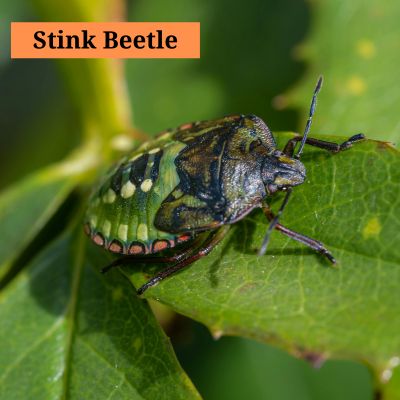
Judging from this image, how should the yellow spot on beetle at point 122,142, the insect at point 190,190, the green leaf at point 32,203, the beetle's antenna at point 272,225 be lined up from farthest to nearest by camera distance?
the yellow spot on beetle at point 122,142
the green leaf at point 32,203
the insect at point 190,190
the beetle's antenna at point 272,225

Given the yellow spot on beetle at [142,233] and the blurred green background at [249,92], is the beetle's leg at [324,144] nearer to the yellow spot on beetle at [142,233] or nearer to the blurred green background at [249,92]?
the yellow spot on beetle at [142,233]

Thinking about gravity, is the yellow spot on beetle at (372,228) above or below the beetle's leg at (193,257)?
above

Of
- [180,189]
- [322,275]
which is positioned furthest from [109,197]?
[322,275]

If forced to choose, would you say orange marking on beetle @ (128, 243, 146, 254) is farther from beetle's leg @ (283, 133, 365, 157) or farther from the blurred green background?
the blurred green background

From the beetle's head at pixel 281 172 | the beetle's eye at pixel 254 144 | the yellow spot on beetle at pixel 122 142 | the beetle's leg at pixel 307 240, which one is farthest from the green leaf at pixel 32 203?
the beetle's leg at pixel 307 240

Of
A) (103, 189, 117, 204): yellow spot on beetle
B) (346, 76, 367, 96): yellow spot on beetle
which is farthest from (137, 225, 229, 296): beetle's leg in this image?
(346, 76, 367, 96): yellow spot on beetle

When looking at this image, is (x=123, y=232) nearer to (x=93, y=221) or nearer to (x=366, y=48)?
(x=93, y=221)
